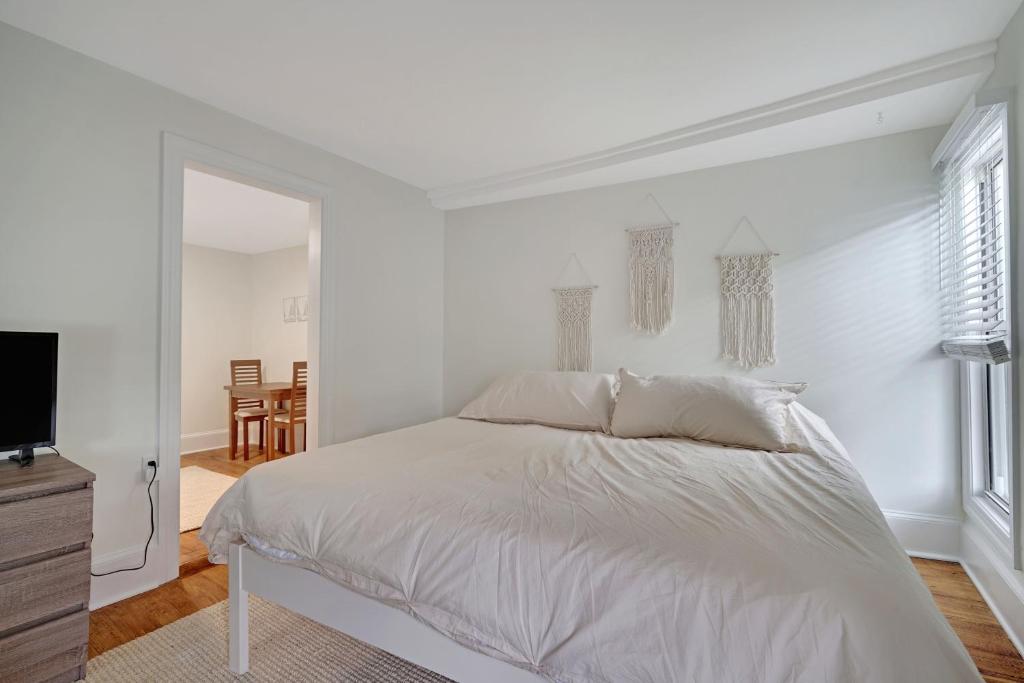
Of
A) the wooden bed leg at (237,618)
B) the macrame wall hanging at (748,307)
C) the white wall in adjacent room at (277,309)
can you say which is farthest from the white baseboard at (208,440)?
the macrame wall hanging at (748,307)

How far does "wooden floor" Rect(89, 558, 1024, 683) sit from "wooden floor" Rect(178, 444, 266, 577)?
60mm

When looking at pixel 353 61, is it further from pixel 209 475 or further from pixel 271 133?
pixel 209 475

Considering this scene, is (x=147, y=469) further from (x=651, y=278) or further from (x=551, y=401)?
(x=651, y=278)

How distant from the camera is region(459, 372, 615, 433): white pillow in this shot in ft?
9.26

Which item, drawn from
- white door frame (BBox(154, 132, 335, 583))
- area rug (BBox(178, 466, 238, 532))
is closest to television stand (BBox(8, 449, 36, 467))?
white door frame (BBox(154, 132, 335, 583))

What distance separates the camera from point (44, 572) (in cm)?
159

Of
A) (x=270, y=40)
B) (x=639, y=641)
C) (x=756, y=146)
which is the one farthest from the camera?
(x=756, y=146)

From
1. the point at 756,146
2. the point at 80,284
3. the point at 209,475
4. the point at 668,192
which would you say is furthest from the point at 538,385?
the point at 209,475

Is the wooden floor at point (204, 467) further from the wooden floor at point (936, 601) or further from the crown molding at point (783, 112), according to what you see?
the crown molding at point (783, 112)

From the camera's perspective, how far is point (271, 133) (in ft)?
9.33

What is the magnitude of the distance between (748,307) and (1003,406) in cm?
121

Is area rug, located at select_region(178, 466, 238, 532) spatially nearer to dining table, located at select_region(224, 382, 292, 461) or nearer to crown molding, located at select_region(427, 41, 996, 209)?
dining table, located at select_region(224, 382, 292, 461)

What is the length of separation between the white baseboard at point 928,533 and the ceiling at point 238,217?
14.1 ft

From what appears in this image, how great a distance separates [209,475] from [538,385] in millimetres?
3216
